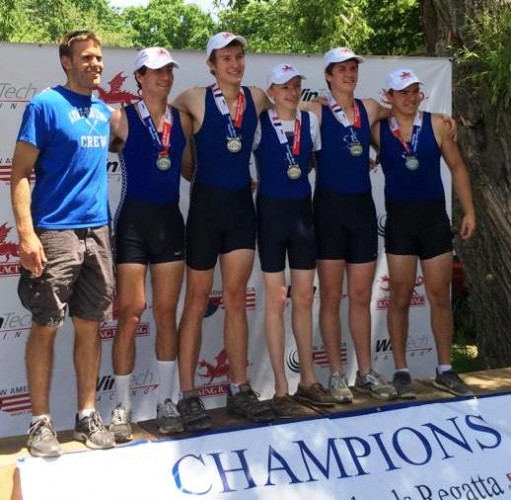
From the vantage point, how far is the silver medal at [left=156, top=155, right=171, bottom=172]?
13.2 ft

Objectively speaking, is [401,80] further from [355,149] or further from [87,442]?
[87,442]

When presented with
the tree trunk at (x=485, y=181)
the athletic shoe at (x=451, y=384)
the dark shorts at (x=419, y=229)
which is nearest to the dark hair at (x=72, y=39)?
the dark shorts at (x=419, y=229)

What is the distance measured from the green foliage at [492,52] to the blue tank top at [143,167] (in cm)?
258

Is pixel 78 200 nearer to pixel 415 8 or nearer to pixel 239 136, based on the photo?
pixel 239 136

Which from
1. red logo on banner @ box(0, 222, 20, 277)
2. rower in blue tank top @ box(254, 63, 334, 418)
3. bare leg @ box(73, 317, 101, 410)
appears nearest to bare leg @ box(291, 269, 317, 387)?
rower in blue tank top @ box(254, 63, 334, 418)

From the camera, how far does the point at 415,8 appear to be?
9.73m

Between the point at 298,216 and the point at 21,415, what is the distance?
192 centimetres

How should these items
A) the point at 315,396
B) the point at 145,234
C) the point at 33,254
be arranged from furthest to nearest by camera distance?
the point at 315,396, the point at 145,234, the point at 33,254

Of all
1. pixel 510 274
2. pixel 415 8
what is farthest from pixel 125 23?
pixel 510 274

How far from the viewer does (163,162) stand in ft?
13.2

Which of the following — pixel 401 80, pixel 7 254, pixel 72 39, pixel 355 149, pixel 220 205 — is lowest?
pixel 7 254

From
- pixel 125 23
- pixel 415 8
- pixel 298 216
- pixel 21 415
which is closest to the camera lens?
pixel 298 216

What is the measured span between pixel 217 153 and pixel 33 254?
1.07m

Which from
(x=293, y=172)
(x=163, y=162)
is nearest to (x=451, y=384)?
(x=293, y=172)
